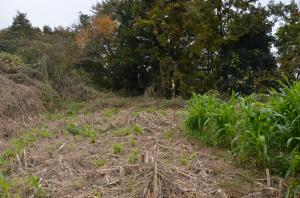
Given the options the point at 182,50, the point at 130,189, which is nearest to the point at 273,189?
the point at 130,189

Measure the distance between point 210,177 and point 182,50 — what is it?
31.4ft

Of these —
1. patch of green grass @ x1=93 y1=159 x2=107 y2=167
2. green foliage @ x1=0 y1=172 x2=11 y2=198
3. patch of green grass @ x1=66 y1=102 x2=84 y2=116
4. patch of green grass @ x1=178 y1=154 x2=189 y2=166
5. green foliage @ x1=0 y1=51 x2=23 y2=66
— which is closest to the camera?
green foliage @ x1=0 y1=172 x2=11 y2=198

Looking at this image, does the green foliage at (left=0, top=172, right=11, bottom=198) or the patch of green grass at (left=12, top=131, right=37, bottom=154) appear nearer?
the green foliage at (left=0, top=172, right=11, bottom=198)

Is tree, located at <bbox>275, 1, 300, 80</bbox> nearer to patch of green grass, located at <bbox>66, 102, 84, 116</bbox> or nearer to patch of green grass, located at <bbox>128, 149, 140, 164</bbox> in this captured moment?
patch of green grass, located at <bbox>66, 102, 84, 116</bbox>

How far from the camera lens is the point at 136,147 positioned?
4391mm

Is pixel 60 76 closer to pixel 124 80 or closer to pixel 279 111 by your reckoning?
pixel 124 80

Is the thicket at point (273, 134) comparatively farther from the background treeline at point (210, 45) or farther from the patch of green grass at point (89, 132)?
the background treeline at point (210, 45)

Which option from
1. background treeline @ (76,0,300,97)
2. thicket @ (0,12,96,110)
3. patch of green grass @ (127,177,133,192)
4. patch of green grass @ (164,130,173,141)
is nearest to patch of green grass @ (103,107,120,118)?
thicket @ (0,12,96,110)

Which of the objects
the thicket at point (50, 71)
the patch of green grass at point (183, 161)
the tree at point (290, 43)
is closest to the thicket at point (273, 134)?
the patch of green grass at point (183, 161)

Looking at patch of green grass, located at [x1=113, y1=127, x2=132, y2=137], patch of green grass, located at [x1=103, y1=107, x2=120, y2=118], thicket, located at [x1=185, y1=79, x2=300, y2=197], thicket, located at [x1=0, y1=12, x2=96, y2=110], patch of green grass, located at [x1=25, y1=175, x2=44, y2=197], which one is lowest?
patch of green grass, located at [x1=25, y1=175, x2=44, y2=197]

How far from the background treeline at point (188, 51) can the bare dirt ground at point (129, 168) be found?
5980mm

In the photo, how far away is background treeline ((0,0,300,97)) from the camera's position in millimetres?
10812

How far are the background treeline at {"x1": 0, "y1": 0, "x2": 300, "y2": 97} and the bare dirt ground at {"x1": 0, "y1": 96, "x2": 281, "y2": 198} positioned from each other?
598 centimetres

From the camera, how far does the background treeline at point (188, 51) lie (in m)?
10.8
